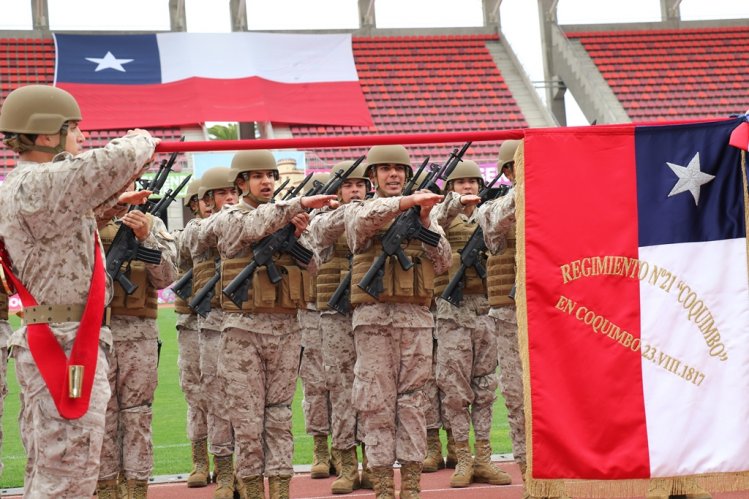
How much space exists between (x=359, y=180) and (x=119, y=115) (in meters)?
15.9

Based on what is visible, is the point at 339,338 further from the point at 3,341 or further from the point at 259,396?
the point at 3,341

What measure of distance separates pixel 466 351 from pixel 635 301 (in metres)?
2.78

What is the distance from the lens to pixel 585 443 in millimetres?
4918

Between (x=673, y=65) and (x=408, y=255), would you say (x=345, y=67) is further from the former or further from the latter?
(x=408, y=255)

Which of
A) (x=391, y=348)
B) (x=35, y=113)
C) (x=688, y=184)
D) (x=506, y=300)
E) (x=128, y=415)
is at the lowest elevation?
(x=128, y=415)

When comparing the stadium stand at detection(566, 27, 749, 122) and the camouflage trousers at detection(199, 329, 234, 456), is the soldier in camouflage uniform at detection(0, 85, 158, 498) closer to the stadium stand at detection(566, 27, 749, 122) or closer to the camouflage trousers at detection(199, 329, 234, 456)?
the camouflage trousers at detection(199, 329, 234, 456)

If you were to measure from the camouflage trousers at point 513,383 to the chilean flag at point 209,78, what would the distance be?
1652 cm

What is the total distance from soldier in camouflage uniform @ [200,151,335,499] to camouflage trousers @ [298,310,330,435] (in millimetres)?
1550

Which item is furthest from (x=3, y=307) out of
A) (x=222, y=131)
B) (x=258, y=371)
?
(x=222, y=131)

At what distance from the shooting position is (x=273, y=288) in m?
6.22

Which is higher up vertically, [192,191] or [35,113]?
[192,191]

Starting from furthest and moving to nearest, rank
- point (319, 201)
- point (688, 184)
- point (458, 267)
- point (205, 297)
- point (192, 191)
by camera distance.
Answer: point (192, 191) < point (458, 267) < point (205, 297) < point (319, 201) < point (688, 184)

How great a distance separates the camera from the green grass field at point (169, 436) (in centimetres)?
834

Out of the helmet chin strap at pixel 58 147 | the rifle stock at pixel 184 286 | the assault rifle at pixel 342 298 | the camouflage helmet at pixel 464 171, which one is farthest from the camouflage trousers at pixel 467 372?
the helmet chin strap at pixel 58 147
